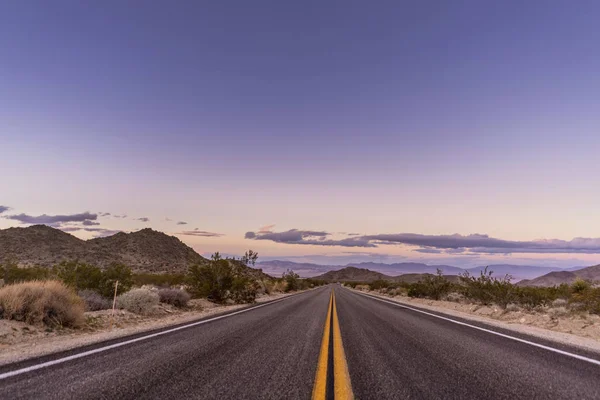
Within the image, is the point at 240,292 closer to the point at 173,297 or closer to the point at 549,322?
the point at 173,297

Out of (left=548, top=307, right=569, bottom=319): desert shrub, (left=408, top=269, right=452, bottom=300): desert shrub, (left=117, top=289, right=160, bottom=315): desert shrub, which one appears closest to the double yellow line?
(left=117, top=289, right=160, bottom=315): desert shrub

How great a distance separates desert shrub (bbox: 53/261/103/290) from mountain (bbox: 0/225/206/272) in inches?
1298

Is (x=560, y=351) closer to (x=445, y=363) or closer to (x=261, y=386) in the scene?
(x=445, y=363)

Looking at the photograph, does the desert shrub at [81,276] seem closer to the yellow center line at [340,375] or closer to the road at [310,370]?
the road at [310,370]

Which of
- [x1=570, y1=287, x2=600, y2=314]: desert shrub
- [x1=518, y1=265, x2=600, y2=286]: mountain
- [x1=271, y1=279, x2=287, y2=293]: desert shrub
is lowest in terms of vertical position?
[x1=518, y1=265, x2=600, y2=286]: mountain

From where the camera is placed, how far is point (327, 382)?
167 inches

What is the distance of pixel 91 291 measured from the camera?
15.3 m

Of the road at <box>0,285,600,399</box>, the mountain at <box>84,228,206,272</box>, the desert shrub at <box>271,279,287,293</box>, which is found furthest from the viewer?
the mountain at <box>84,228,206,272</box>

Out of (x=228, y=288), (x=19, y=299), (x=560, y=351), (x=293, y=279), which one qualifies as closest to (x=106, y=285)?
(x=228, y=288)

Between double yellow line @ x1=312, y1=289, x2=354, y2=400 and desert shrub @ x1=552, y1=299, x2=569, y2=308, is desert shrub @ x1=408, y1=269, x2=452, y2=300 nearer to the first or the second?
desert shrub @ x1=552, y1=299, x2=569, y2=308

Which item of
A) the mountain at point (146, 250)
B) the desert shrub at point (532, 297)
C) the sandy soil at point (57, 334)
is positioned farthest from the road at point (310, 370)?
the mountain at point (146, 250)

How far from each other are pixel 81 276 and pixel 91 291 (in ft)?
8.78

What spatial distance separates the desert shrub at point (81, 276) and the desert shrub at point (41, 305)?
7591mm

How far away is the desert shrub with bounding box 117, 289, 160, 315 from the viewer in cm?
1396
